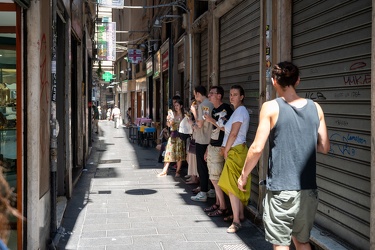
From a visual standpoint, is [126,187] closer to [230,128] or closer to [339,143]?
[230,128]

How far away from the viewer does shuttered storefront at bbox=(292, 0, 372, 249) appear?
157 inches

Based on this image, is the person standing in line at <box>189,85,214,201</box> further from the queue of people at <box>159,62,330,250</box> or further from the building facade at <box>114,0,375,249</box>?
the queue of people at <box>159,62,330,250</box>

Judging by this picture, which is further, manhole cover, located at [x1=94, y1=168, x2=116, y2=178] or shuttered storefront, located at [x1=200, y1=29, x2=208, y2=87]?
manhole cover, located at [x1=94, y1=168, x2=116, y2=178]

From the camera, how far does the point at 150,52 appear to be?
20.2 meters

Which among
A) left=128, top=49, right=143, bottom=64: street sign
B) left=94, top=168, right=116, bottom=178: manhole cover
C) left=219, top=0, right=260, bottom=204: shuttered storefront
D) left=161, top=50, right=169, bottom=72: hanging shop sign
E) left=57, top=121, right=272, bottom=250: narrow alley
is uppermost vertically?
left=128, top=49, right=143, bottom=64: street sign

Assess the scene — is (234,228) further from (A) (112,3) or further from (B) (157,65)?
(B) (157,65)

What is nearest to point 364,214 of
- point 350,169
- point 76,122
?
point 350,169

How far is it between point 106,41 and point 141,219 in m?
13.9

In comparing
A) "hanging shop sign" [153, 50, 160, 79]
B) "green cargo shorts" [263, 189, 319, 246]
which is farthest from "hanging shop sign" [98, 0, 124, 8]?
"green cargo shorts" [263, 189, 319, 246]

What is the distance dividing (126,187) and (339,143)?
17.7 feet

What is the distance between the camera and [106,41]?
1912 centimetres

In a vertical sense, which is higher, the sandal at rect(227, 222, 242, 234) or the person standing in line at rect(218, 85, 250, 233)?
the person standing in line at rect(218, 85, 250, 233)

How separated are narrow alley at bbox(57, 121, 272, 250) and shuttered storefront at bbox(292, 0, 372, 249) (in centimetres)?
127

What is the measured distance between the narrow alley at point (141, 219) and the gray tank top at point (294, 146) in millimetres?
2017
